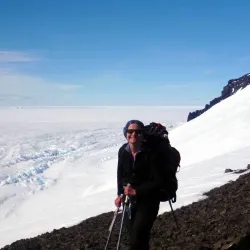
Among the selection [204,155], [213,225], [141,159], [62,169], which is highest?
[62,169]

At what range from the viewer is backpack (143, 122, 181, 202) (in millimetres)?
4816

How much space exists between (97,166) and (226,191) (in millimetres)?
39642

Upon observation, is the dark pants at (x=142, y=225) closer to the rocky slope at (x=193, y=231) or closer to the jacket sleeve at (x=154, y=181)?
the jacket sleeve at (x=154, y=181)

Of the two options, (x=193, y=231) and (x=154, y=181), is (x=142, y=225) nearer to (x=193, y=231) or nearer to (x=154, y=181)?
(x=154, y=181)

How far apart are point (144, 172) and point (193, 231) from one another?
3.16 m

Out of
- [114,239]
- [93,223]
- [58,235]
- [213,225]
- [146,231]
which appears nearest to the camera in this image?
[146,231]

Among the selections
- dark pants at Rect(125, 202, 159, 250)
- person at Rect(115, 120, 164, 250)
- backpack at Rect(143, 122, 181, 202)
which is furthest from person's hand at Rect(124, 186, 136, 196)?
backpack at Rect(143, 122, 181, 202)

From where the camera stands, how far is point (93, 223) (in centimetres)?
1146

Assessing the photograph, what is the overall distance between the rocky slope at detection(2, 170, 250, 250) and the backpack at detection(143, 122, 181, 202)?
180cm

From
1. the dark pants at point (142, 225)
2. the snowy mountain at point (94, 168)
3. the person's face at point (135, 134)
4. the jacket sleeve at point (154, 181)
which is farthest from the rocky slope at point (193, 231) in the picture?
the snowy mountain at point (94, 168)

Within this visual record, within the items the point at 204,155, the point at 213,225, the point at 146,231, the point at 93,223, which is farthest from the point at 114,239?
the point at 204,155

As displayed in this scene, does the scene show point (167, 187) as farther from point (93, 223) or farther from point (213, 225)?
point (93, 223)

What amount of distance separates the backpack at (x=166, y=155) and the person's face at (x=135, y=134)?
A: 0.10 meters

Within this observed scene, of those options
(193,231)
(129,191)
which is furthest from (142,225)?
(193,231)
